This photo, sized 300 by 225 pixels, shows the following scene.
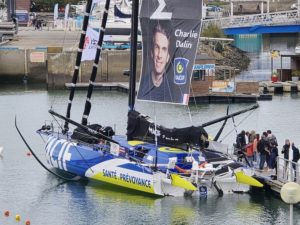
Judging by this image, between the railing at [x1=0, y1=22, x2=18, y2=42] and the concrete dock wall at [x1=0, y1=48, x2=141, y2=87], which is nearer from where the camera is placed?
the concrete dock wall at [x1=0, y1=48, x2=141, y2=87]

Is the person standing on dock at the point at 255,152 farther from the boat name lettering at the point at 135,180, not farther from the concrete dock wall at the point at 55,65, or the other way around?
the concrete dock wall at the point at 55,65

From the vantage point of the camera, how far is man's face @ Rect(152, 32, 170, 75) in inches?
1646

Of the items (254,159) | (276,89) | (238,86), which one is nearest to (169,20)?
(254,159)

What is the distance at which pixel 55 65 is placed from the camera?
91312 mm

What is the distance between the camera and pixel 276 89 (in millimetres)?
86562

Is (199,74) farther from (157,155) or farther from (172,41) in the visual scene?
(157,155)

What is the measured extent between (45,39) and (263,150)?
70.8m

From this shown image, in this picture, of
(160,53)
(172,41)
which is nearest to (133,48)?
(160,53)

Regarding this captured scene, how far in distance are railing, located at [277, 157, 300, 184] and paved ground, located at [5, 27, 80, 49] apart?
57936 millimetres

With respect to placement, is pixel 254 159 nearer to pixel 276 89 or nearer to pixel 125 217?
pixel 125 217

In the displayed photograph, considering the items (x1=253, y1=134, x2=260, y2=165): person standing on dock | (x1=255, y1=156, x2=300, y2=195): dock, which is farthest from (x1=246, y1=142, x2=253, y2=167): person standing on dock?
(x1=255, y1=156, x2=300, y2=195): dock

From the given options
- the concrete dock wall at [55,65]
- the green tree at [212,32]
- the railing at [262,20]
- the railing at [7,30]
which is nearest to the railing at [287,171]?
the concrete dock wall at [55,65]

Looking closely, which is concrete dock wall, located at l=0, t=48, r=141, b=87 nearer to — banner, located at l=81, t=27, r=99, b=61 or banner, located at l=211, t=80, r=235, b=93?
banner, located at l=211, t=80, r=235, b=93

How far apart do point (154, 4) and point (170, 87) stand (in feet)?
10.6
